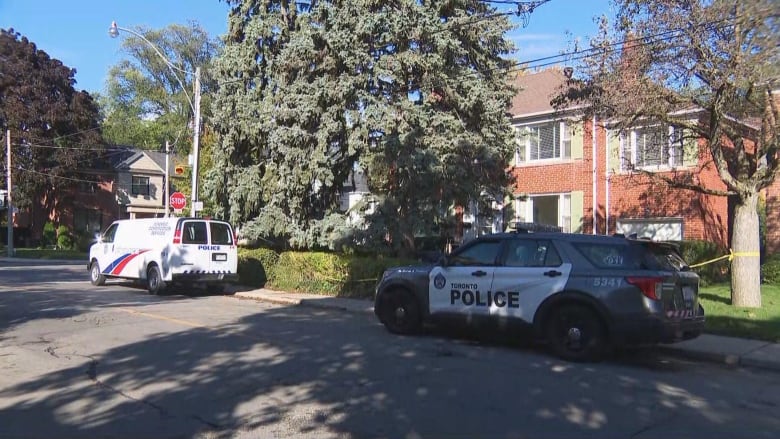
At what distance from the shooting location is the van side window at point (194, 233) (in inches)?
667

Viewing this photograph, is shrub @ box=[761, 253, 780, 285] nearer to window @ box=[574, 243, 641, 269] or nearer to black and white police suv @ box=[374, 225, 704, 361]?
black and white police suv @ box=[374, 225, 704, 361]

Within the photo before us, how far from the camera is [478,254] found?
32.6 ft

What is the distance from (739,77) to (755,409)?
6.79m

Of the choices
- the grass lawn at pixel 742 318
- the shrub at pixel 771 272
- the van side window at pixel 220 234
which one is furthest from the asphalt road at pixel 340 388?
the shrub at pixel 771 272

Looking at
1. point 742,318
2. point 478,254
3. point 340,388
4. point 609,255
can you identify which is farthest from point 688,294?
point 340,388

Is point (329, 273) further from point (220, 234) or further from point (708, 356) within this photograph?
point (708, 356)

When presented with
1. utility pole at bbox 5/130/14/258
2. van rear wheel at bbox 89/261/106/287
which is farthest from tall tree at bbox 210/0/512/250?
utility pole at bbox 5/130/14/258

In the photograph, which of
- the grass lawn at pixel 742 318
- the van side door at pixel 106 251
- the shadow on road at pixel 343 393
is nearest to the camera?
the shadow on road at pixel 343 393

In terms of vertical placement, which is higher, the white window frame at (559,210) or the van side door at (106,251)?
the white window frame at (559,210)

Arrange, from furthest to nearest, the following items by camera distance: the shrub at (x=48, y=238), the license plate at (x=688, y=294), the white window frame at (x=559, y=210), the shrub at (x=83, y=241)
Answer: the shrub at (x=48, y=238), the shrub at (x=83, y=241), the white window frame at (x=559, y=210), the license plate at (x=688, y=294)

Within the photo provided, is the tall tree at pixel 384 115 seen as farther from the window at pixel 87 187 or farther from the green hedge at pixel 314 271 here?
the window at pixel 87 187

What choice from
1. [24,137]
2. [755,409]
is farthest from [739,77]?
[24,137]

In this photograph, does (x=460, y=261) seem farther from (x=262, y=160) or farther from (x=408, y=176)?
(x=262, y=160)

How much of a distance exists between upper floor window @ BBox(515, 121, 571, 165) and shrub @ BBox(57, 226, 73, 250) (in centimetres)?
3559
